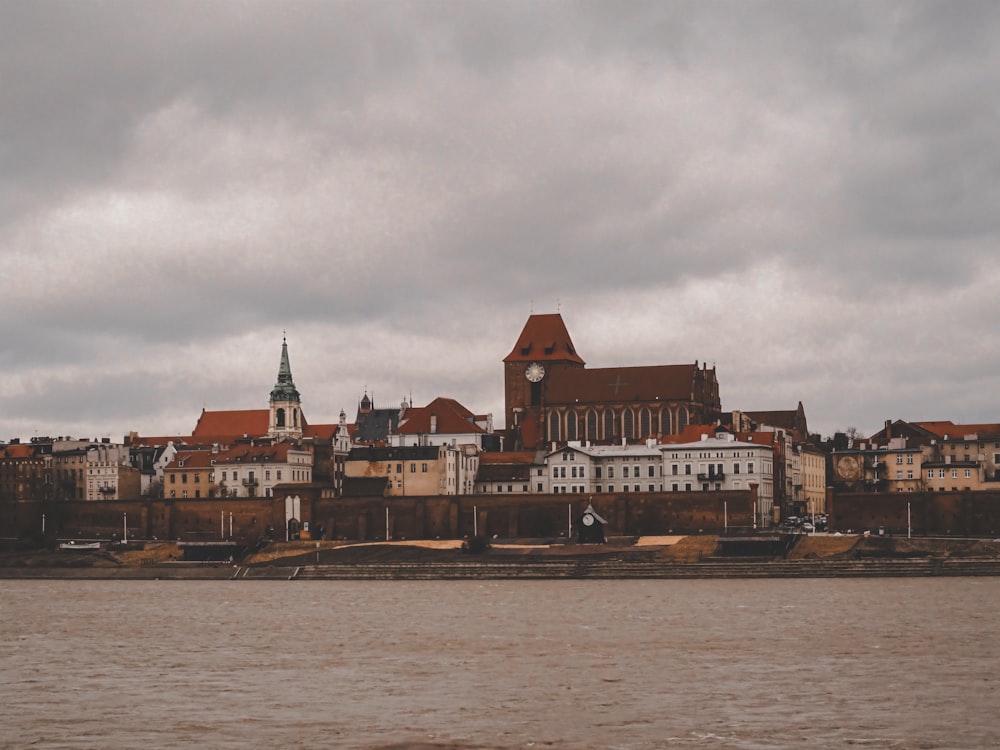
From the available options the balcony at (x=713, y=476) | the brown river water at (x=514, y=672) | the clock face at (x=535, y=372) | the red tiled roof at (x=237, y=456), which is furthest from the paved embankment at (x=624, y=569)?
the clock face at (x=535, y=372)

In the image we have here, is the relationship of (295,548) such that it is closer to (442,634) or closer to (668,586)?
(668,586)

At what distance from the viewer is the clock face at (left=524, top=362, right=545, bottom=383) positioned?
129 m

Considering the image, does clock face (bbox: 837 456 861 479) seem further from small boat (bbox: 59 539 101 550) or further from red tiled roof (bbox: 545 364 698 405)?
small boat (bbox: 59 539 101 550)

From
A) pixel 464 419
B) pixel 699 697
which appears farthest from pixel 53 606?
pixel 464 419

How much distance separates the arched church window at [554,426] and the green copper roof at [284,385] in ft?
86.8

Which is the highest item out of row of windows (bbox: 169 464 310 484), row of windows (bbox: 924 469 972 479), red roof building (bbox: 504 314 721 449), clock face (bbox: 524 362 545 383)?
clock face (bbox: 524 362 545 383)

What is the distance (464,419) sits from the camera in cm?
12344

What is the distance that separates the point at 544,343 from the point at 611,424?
12.8 meters

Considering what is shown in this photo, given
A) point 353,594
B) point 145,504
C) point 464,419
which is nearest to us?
point 353,594

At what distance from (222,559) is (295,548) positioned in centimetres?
437

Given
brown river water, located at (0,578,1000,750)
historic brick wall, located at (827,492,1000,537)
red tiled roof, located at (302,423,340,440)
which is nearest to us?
brown river water, located at (0,578,1000,750)

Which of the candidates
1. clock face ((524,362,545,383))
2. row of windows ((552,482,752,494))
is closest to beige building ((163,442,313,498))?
row of windows ((552,482,752,494))

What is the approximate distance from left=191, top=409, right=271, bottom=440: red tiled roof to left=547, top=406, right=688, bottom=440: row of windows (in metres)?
32.6

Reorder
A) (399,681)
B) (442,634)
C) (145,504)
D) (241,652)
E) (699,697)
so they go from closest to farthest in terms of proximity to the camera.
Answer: (699,697) → (399,681) → (241,652) → (442,634) → (145,504)
